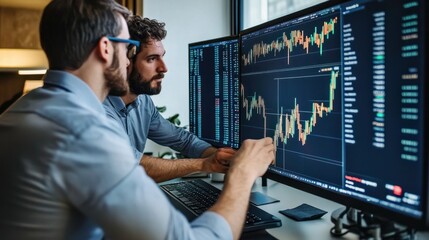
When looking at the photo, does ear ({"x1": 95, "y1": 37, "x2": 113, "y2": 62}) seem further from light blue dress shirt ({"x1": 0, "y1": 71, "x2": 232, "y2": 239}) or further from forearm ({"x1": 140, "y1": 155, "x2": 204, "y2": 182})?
forearm ({"x1": 140, "y1": 155, "x2": 204, "y2": 182})

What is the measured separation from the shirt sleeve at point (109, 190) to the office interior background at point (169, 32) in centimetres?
157

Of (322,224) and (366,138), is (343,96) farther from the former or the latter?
(322,224)

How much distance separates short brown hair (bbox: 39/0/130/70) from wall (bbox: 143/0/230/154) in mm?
1436

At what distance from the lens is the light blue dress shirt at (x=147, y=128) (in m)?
1.69

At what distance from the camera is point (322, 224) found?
1.11m

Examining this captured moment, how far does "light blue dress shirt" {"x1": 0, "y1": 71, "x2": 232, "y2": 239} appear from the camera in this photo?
71 centimetres

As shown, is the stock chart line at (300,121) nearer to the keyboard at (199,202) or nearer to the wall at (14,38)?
the keyboard at (199,202)

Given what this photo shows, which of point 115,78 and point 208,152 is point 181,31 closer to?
point 208,152

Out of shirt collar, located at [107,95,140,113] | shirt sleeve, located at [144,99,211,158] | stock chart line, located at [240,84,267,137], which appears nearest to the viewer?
stock chart line, located at [240,84,267,137]

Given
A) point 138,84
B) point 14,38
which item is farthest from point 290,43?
point 14,38

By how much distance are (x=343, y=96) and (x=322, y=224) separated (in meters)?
0.38

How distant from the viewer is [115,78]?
981 millimetres

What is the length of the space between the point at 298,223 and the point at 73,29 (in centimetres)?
74

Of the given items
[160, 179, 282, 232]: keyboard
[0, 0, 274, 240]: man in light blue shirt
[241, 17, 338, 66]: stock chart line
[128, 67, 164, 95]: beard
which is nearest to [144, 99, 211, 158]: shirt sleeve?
[128, 67, 164, 95]: beard
